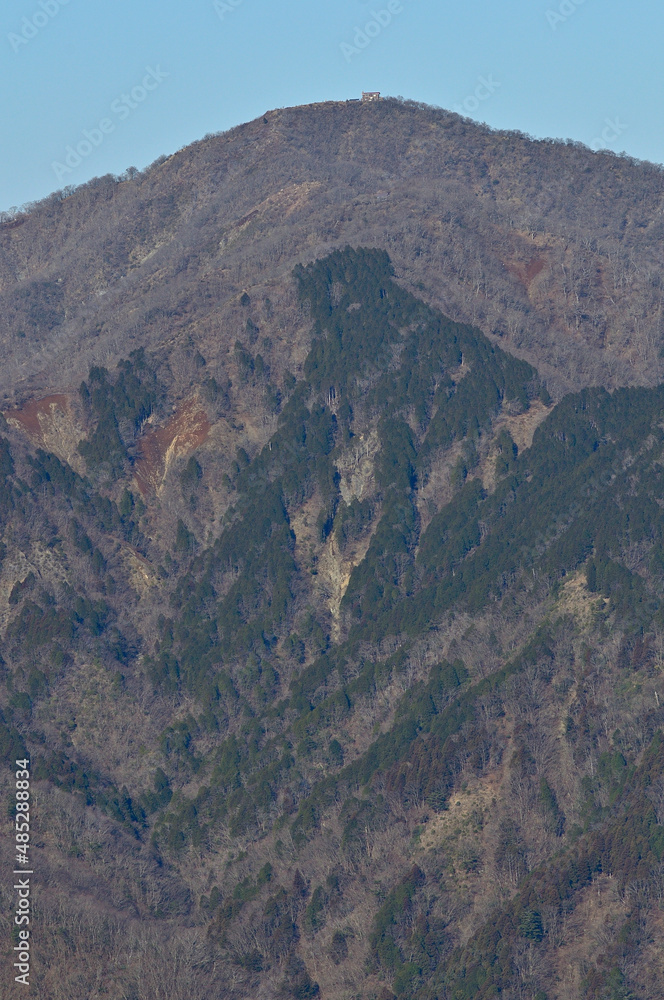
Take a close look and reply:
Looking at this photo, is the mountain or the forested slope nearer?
the forested slope

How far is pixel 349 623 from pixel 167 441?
104ft

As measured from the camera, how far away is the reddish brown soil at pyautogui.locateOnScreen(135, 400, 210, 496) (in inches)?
6644

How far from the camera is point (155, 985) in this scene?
120500 millimetres

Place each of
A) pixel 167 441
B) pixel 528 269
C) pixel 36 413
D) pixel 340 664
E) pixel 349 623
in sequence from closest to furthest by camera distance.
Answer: pixel 340 664
pixel 349 623
pixel 36 413
pixel 167 441
pixel 528 269

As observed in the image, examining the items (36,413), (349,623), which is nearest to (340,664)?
(349,623)

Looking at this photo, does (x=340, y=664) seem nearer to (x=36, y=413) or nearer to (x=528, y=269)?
(x=36, y=413)

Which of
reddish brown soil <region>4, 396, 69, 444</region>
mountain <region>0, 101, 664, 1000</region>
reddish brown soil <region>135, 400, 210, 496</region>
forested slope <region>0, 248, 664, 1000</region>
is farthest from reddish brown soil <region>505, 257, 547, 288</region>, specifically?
reddish brown soil <region>4, 396, 69, 444</region>

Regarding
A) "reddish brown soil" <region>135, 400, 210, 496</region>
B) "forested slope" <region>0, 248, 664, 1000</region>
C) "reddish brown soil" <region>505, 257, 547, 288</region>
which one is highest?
"reddish brown soil" <region>505, 257, 547, 288</region>

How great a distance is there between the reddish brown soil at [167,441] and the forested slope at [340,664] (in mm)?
277

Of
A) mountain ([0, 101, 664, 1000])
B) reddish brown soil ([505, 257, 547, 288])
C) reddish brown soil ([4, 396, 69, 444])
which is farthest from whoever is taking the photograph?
reddish brown soil ([505, 257, 547, 288])

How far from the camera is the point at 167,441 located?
170375 millimetres

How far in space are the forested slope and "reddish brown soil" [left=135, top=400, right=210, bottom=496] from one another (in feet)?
0.91

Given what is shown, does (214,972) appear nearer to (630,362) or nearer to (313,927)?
(313,927)

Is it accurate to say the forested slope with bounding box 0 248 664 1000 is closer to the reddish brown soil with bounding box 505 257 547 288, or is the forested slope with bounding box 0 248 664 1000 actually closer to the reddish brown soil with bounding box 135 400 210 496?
the reddish brown soil with bounding box 135 400 210 496
